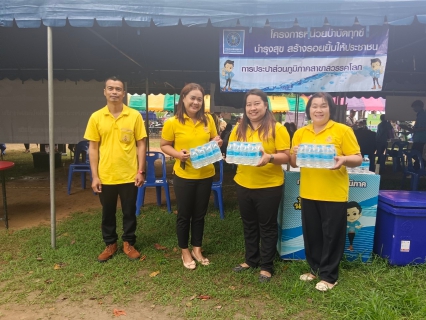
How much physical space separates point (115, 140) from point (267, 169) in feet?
4.75

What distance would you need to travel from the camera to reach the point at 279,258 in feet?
11.1

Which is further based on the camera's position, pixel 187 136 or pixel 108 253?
pixel 108 253

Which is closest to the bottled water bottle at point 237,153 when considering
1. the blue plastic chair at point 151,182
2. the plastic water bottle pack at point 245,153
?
the plastic water bottle pack at point 245,153

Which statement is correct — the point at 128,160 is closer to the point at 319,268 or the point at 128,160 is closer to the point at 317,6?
the point at 319,268

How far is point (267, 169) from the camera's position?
2785 mm

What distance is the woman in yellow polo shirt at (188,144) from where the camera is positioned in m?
2.95

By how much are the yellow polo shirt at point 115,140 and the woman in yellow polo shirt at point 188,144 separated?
1.35 feet

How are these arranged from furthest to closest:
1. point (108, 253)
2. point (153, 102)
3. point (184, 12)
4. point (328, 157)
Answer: point (153, 102) < point (108, 253) < point (184, 12) < point (328, 157)

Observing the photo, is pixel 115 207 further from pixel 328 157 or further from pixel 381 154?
pixel 381 154

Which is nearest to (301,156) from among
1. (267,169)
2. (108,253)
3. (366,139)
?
(267,169)

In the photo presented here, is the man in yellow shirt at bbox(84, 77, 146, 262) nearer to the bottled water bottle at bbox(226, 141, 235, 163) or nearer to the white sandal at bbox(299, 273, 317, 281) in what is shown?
the bottled water bottle at bbox(226, 141, 235, 163)

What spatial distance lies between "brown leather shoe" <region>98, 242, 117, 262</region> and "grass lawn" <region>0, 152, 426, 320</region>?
6 cm

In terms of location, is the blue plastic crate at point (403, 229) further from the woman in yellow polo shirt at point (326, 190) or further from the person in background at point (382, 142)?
the person in background at point (382, 142)

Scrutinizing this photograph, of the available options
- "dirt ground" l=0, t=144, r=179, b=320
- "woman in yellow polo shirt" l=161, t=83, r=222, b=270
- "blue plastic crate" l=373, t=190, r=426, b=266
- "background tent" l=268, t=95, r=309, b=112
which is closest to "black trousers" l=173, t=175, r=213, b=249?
"woman in yellow polo shirt" l=161, t=83, r=222, b=270
